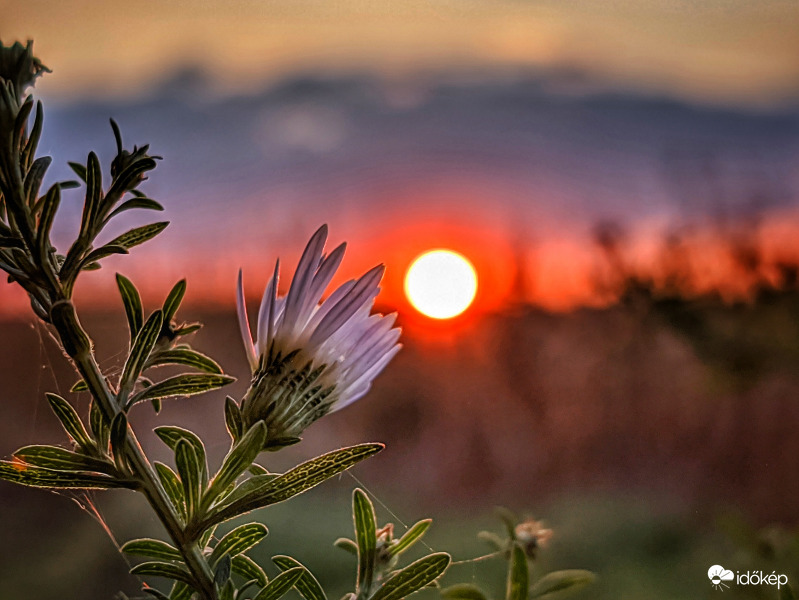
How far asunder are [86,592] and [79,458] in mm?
1792

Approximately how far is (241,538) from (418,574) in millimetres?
69

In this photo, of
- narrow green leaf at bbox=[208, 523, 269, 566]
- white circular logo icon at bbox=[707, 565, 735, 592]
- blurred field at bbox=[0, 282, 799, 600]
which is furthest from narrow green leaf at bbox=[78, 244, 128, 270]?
blurred field at bbox=[0, 282, 799, 600]

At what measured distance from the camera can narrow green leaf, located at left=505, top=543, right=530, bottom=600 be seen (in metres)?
0.32

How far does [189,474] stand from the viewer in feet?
Answer: 0.82

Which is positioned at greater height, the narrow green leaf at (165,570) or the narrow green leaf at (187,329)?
the narrow green leaf at (187,329)

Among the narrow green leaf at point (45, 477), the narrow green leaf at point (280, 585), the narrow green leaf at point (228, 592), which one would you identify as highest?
the narrow green leaf at point (45, 477)

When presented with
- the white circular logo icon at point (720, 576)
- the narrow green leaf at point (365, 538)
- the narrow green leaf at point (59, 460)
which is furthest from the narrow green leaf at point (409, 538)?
the white circular logo icon at point (720, 576)

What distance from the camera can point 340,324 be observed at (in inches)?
11.3

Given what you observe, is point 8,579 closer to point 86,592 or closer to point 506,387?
point 86,592

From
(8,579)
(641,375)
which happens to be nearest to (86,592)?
(8,579)

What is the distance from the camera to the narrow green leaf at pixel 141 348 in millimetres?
255

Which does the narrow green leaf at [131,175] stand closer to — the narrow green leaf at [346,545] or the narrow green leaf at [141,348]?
the narrow green leaf at [141,348]

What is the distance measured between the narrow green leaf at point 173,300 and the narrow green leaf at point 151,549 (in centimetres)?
8

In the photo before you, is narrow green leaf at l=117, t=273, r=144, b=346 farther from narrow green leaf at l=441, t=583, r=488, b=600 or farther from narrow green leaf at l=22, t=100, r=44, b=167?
narrow green leaf at l=441, t=583, r=488, b=600
